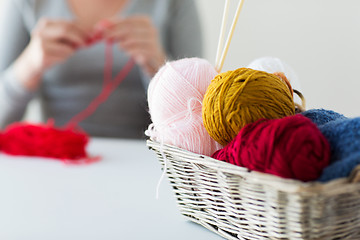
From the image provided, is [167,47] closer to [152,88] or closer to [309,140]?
[152,88]

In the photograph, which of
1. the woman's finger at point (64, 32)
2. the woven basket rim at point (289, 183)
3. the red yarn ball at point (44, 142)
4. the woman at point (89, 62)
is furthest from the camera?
the woman at point (89, 62)

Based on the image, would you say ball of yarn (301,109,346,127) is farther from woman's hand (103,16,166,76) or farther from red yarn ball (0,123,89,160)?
woman's hand (103,16,166,76)

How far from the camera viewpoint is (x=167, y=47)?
145 centimetres

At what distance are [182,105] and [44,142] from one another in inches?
18.7

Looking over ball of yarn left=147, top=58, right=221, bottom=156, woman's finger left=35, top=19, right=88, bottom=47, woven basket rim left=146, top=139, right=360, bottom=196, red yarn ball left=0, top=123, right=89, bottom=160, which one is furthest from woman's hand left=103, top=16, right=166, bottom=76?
woven basket rim left=146, top=139, right=360, bottom=196

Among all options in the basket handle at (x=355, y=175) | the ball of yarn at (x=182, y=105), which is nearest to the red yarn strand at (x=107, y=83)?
the ball of yarn at (x=182, y=105)

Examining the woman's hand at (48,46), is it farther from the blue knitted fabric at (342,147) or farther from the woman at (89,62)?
the blue knitted fabric at (342,147)

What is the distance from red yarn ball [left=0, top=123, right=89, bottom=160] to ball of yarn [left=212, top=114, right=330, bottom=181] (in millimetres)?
553

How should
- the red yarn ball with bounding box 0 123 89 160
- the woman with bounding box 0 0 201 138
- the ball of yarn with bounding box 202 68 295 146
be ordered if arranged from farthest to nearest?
1. the woman with bounding box 0 0 201 138
2. the red yarn ball with bounding box 0 123 89 160
3. the ball of yarn with bounding box 202 68 295 146

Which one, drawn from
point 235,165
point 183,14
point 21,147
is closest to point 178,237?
point 235,165

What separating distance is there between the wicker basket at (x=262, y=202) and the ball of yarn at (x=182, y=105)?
19 mm

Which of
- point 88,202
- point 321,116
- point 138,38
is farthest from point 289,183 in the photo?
point 138,38

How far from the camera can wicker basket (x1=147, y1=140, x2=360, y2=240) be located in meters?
0.32

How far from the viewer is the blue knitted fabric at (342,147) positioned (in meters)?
0.33
